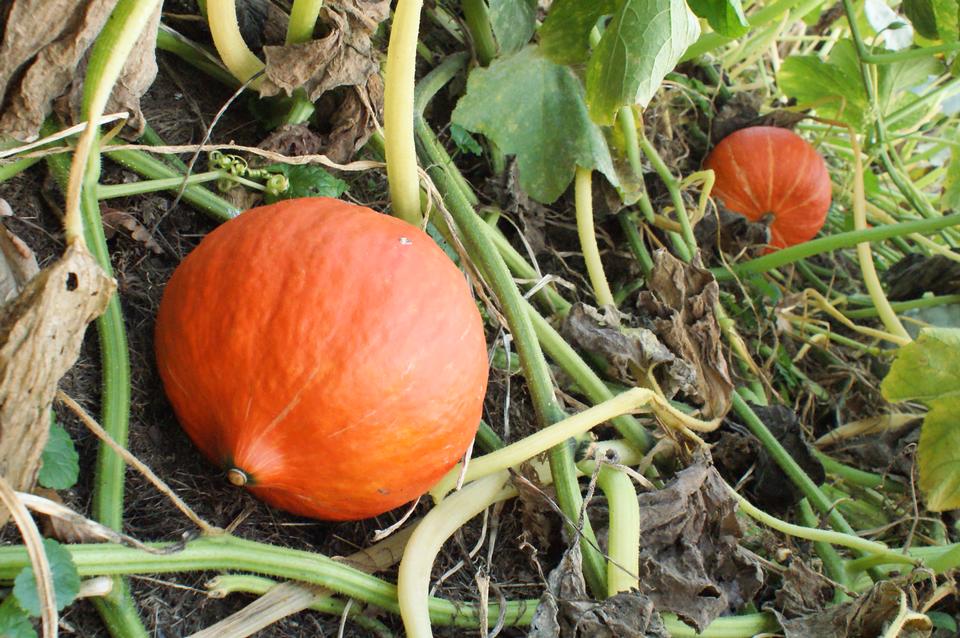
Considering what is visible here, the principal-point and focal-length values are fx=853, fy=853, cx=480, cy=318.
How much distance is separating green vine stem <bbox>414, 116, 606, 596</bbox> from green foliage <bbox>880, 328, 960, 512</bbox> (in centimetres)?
61

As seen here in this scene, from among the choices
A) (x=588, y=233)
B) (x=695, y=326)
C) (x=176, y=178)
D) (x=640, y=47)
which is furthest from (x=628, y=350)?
(x=176, y=178)

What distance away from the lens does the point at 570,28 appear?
142cm

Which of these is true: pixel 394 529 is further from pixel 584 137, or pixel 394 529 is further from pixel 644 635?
pixel 584 137

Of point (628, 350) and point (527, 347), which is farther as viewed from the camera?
point (628, 350)

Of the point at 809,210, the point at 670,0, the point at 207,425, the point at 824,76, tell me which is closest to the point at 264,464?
the point at 207,425

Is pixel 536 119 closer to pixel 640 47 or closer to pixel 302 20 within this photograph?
pixel 640 47

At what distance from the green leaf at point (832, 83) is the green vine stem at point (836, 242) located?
527 mm

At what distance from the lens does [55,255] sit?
0.97 meters

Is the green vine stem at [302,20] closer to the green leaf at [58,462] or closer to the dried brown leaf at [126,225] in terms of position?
the dried brown leaf at [126,225]

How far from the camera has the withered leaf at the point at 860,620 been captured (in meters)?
1.12

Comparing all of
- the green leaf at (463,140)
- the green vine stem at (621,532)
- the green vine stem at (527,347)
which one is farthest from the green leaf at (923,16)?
the green vine stem at (621,532)

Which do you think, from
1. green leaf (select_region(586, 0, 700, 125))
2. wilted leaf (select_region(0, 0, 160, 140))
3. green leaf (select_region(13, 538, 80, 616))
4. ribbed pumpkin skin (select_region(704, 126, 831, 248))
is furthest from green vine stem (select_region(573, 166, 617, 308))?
green leaf (select_region(13, 538, 80, 616))

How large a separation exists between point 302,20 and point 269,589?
71 centimetres

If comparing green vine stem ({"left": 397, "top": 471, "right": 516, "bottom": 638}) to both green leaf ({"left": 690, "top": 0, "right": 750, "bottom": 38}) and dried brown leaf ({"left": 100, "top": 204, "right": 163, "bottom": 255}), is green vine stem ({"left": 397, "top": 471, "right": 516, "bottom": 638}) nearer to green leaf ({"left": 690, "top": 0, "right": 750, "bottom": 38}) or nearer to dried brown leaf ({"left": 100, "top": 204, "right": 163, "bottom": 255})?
dried brown leaf ({"left": 100, "top": 204, "right": 163, "bottom": 255})
